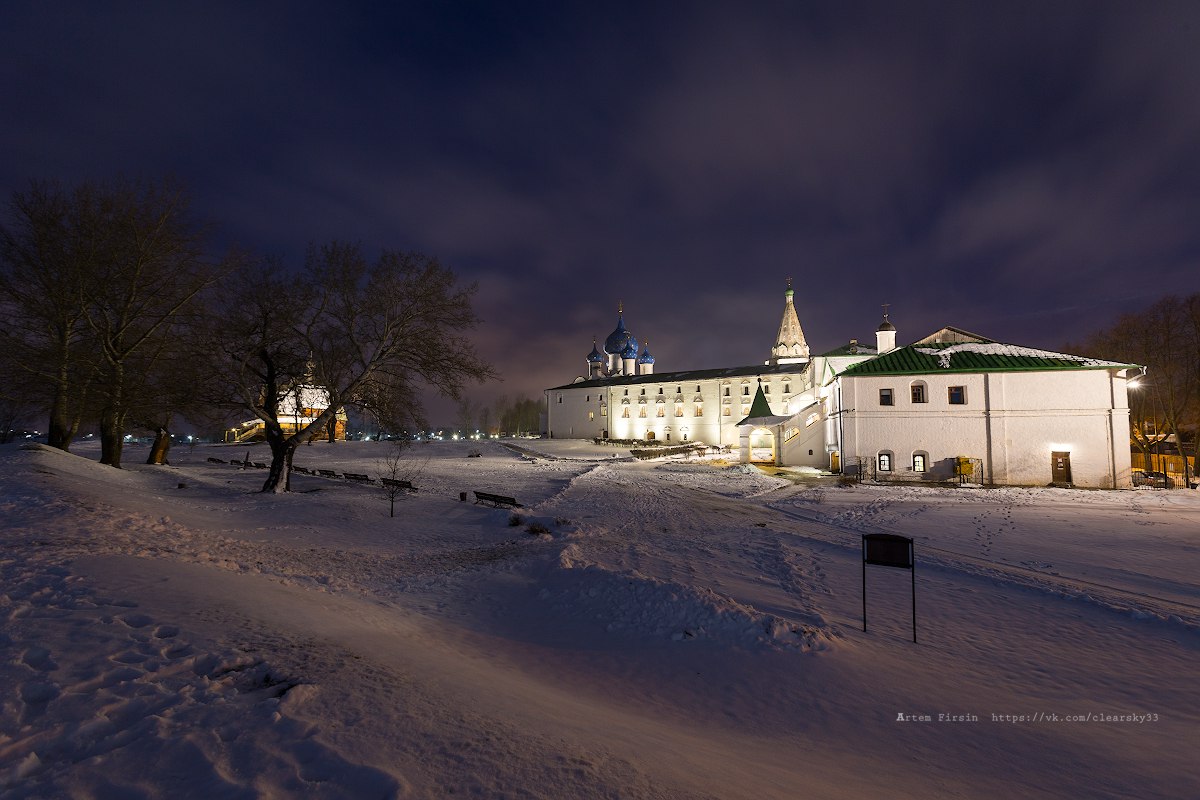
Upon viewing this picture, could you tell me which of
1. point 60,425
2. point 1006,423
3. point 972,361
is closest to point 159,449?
point 60,425

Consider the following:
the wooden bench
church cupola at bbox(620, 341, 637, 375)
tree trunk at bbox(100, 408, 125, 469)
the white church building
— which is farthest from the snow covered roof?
tree trunk at bbox(100, 408, 125, 469)

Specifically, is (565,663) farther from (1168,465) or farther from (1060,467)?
(1168,465)

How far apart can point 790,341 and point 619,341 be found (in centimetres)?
3203

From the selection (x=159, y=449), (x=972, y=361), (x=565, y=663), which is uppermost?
(x=972, y=361)

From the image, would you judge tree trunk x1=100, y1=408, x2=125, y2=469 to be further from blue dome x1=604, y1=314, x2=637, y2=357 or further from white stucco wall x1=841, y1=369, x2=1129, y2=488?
blue dome x1=604, y1=314, x2=637, y2=357

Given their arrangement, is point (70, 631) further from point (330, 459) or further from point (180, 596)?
point (330, 459)

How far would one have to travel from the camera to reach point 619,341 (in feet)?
301

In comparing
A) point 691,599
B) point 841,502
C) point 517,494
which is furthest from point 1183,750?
point 517,494

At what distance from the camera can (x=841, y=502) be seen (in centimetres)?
2298

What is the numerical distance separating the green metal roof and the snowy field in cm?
1916

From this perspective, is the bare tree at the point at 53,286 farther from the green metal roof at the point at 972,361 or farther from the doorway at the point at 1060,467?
the doorway at the point at 1060,467

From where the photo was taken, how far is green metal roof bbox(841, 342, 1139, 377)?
30.4 metres

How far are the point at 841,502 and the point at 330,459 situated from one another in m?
42.5

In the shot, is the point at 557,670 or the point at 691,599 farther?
the point at 691,599
